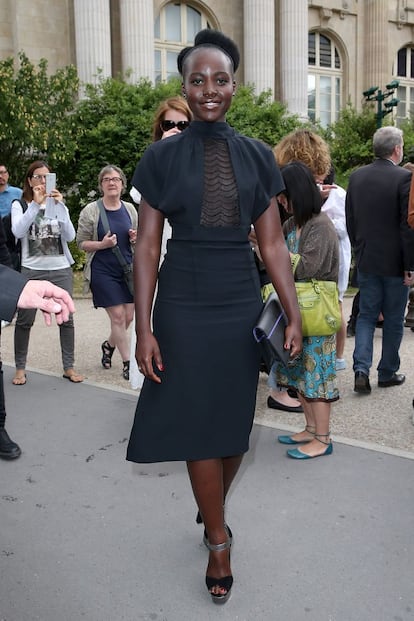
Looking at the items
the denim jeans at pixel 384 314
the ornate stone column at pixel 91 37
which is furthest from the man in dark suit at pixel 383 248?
the ornate stone column at pixel 91 37

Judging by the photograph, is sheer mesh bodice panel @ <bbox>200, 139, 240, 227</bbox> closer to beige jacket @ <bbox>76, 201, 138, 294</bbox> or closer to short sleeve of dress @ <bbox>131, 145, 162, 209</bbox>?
short sleeve of dress @ <bbox>131, 145, 162, 209</bbox>

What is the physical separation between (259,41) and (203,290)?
26123 millimetres

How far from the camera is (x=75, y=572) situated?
273 centimetres

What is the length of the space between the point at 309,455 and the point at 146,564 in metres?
1.46

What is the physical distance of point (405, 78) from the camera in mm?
33688

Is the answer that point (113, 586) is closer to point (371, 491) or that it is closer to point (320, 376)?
point (371, 491)

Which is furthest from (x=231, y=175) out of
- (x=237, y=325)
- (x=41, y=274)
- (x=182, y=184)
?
(x=41, y=274)

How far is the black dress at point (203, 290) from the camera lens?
2.46 m

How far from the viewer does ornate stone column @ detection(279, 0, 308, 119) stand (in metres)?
26.8

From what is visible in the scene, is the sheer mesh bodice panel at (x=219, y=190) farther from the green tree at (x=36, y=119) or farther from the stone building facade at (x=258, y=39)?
the stone building facade at (x=258, y=39)

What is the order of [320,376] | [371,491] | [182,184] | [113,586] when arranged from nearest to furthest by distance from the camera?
[182,184] < [113,586] < [371,491] < [320,376]

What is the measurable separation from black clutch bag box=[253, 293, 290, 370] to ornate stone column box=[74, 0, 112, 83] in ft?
70.8

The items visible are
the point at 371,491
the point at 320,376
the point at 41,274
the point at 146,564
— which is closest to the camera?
the point at 146,564

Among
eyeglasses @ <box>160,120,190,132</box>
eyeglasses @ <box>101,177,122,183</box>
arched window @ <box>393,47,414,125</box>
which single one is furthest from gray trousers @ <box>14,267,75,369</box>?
arched window @ <box>393,47,414,125</box>
